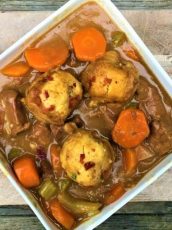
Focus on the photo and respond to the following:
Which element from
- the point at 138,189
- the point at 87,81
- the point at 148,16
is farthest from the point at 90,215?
the point at 148,16

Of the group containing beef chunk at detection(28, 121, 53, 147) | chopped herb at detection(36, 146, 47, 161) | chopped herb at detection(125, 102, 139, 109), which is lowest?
chopped herb at detection(36, 146, 47, 161)

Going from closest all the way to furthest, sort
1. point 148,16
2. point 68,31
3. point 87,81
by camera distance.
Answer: point 87,81
point 68,31
point 148,16

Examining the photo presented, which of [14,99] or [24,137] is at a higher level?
[14,99]

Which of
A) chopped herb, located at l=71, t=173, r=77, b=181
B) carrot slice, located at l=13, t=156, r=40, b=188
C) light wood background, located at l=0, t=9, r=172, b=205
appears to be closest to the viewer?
chopped herb, located at l=71, t=173, r=77, b=181

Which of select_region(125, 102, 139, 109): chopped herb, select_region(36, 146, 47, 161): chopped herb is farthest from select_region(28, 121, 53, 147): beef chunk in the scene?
select_region(125, 102, 139, 109): chopped herb

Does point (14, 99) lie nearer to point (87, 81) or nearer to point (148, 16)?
point (87, 81)

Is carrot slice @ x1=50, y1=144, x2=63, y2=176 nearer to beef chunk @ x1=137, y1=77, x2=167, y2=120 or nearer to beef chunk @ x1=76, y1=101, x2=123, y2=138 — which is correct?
beef chunk @ x1=76, y1=101, x2=123, y2=138
